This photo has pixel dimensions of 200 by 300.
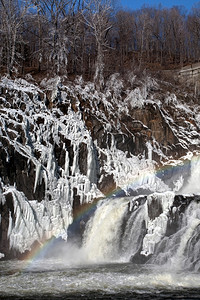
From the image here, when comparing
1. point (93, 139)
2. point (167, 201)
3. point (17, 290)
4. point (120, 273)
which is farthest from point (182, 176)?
point (17, 290)

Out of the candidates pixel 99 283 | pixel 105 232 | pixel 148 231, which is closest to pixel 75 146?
pixel 105 232

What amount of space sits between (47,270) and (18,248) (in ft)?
13.3

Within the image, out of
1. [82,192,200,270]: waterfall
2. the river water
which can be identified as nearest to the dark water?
the river water

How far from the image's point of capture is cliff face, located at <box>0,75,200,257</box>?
19.4 metres

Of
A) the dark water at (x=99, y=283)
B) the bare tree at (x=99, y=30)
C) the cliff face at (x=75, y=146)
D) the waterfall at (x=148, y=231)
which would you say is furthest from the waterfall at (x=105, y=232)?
the bare tree at (x=99, y=30)

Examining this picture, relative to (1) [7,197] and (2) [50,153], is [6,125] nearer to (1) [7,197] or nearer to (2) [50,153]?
(2) [50,153]

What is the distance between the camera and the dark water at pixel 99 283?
1073cm

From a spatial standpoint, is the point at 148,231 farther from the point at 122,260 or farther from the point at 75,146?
the point at 75,146

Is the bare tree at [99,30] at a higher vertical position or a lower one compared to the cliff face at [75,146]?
higher

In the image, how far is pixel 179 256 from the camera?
1470cm

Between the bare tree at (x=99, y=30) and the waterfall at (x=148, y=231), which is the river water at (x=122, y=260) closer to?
the waterfall at (x=148, y=231)

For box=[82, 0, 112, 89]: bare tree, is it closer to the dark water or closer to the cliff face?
the cliff face

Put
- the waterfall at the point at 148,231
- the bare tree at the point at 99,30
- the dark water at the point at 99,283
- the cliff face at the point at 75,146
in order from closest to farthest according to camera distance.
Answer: the dark water at the point at 99,283 < the waterfall at the point at 148,231 < the cliff face at the point at 75,146 < the bare tree at the point at 99,30

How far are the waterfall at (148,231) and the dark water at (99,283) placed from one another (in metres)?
1.21
